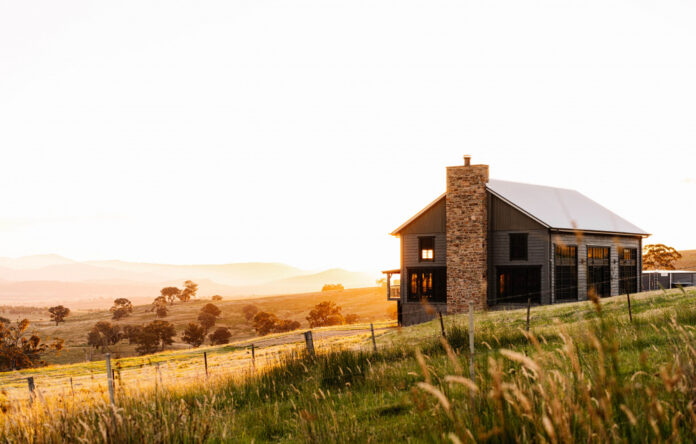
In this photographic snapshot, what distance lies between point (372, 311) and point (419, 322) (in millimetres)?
69890

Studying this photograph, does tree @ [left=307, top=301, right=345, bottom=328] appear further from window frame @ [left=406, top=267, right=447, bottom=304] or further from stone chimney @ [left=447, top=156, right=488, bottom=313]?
stone chimney @ [left=447, top=156, right=488, bottom=313]

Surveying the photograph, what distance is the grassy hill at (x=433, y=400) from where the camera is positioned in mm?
3188

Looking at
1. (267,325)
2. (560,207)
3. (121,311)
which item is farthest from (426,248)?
(121,311)

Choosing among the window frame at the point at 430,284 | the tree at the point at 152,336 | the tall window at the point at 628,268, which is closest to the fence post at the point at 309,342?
the window frame at the point at 430,284

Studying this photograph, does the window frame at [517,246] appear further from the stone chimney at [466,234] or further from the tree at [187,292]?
the tree at [187,292]

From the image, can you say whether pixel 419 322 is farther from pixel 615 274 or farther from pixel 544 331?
pixel 544 331

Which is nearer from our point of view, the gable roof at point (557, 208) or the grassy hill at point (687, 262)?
the gable roof at point (557, 208)

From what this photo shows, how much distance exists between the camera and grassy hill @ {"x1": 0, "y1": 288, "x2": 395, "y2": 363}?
8638cm

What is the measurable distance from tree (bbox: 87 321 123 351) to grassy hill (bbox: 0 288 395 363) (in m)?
1.07

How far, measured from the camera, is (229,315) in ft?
369

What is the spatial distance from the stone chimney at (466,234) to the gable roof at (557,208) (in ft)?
4.13

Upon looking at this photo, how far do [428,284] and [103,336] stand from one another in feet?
195

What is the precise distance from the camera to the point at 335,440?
555 centimetres

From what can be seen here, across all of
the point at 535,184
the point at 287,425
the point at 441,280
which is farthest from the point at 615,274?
the point at 287,425
